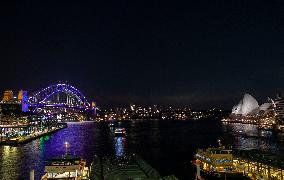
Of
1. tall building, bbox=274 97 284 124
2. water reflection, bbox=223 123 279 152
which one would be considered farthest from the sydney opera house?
water reflection, bbox=223 123 279 152

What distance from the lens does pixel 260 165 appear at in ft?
68.0

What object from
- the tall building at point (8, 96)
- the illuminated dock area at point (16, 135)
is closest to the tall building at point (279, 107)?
the illuminated dock area at point (16, 135)

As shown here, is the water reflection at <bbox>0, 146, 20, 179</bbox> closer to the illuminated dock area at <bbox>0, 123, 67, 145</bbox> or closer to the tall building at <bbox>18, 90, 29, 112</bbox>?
the illuminated dock area at <bbox>0, 123, 67, 145</bbox>

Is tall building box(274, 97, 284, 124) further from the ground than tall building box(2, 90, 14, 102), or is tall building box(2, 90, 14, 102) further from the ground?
tall building box(2, 90, 14, 102)

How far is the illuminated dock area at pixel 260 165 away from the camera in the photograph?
63.5 feet

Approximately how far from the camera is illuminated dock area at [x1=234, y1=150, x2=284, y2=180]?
19.3 m

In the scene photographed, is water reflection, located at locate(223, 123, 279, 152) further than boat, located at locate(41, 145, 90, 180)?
Yes

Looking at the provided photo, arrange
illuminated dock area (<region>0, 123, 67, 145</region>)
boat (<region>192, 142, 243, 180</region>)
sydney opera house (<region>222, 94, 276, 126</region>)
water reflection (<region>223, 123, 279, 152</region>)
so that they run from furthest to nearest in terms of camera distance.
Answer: sydney opera house (<region>222, 94, 276, 126</region>) → illuminated dock area (<region>0, 123, 67, 145</region>) → water reflection (<region>223, 123, 279, 152</region>) → boat (<region>192, 142, 243, 180</region>)

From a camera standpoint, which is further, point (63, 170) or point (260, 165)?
point (260, 165)

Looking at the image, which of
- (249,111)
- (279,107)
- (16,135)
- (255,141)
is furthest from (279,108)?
(16,135)

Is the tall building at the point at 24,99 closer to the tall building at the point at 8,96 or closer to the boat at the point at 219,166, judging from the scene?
the tall building at the point at 8,96

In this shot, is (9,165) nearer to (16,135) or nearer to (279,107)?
(16,135)

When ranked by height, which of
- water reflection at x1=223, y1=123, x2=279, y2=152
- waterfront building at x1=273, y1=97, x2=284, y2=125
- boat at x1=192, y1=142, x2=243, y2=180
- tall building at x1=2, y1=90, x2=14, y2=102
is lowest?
water reflection at x1=223, y1=123, x2=279, y2=152

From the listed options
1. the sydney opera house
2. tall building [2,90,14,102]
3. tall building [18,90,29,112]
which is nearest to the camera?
tall building [18,90,29,112]
